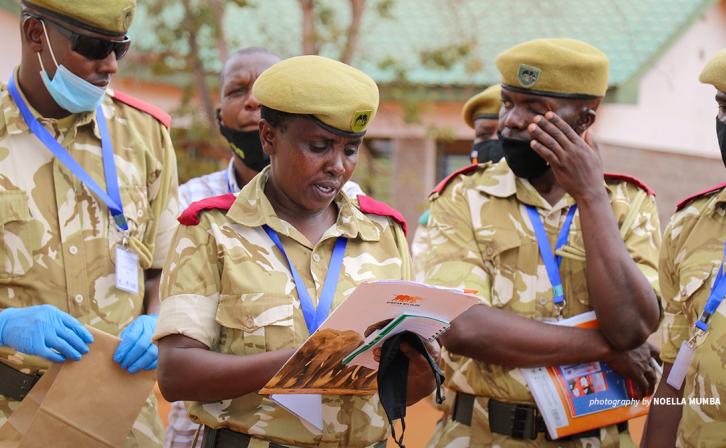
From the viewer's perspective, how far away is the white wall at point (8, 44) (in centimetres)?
980

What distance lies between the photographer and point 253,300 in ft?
Answer: 9.65

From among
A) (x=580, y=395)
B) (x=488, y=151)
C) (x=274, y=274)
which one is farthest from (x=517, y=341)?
(x=488, y=151)

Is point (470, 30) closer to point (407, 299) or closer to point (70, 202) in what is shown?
point (70, 202)

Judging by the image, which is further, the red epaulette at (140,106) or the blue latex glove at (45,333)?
the red epaulette at (140,106)

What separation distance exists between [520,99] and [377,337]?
1385mm

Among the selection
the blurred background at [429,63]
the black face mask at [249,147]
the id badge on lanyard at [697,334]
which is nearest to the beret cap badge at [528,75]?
the id badge on lanyard at [697,334]

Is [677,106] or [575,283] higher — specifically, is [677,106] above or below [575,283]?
below

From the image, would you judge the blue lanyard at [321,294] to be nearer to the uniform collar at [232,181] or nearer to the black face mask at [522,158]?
the black face mask at [522,158]

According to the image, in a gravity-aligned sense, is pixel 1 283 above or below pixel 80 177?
below

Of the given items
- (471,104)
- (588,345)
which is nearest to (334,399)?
(588,345)

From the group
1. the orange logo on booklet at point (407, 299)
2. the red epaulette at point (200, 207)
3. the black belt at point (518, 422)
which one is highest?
the red epaulette at point (200, 207)

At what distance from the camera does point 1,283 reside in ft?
11.5

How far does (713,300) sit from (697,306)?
12 centimetres

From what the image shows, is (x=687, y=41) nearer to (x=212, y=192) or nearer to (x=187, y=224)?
(x=212, y=192)
